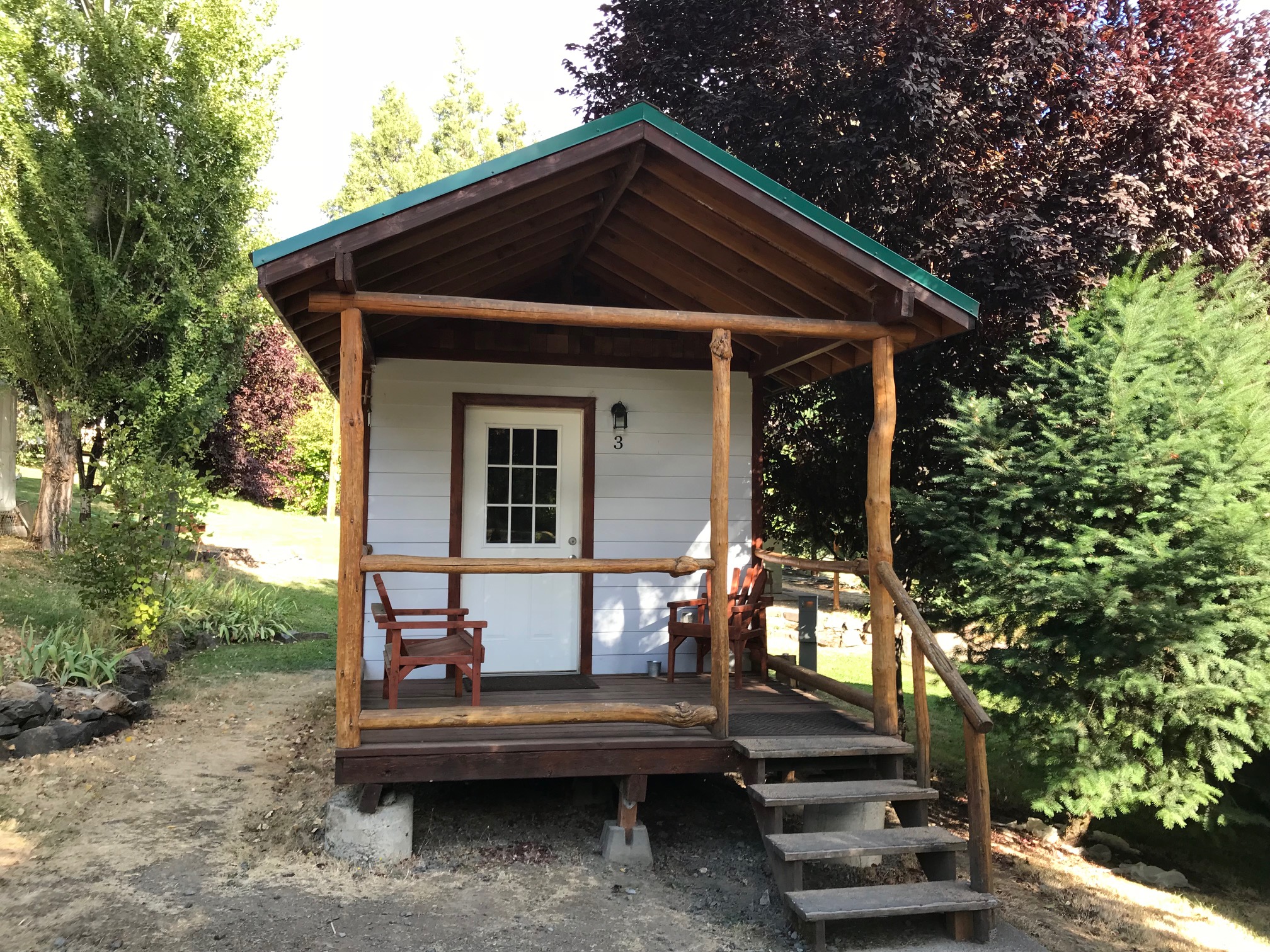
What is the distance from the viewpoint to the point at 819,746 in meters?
4.70

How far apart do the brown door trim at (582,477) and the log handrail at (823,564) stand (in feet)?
4.37

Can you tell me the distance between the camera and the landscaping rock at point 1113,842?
19.6ft

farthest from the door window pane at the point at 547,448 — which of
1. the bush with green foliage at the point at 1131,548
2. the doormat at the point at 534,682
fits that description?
the bush with green foliage at the point at 1131,548

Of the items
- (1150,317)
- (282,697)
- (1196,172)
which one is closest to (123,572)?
(282,697)

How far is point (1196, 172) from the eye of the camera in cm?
651

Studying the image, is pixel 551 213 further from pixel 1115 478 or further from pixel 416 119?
pixel 416 119

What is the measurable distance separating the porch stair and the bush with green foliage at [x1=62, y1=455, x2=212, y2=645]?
21.9 ft

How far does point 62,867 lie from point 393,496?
2.86 m

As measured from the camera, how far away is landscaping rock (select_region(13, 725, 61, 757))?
6.01 m

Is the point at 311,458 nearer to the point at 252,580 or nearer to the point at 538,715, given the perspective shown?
the point at 252,580

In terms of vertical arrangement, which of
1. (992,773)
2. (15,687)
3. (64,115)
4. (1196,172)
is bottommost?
(992,773)

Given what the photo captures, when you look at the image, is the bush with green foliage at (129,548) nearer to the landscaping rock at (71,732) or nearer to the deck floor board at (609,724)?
the landscaping rock at (71,732)

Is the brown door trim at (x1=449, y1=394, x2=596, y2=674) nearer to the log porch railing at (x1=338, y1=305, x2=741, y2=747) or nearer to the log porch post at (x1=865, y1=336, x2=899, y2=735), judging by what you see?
the log porch railing at (x1=338, y1=305, x2=741, y2=747)

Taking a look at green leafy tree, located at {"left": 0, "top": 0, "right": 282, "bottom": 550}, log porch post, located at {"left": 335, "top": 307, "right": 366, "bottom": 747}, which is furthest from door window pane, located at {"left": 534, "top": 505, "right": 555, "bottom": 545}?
green leafy tree, located at {"left": 0, "top": 0, "right": 282, "bottom": 550}
